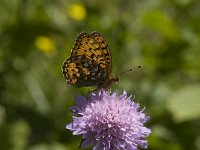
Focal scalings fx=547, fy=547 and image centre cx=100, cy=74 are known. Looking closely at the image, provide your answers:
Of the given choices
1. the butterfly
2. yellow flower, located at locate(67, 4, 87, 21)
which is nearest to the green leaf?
the butterfly

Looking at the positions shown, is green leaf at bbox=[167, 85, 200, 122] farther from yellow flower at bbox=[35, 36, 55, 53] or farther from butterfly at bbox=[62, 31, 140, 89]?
yellow flower at bbox=[35, 36, 55, 53]

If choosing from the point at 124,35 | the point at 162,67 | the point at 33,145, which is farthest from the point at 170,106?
the point at 33,145

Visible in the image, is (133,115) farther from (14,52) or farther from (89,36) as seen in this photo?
(14,52)

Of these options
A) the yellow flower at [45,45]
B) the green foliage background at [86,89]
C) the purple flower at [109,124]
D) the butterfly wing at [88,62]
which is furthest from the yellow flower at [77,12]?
the purple flower at [109,124]

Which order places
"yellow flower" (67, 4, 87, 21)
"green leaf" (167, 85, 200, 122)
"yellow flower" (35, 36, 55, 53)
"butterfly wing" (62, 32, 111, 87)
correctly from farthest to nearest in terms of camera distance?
"yellow flower" (67, 4, 87, 21) → "yellow flower" (35, 36, 55, 53) → "green leaf" (167, 85, 200, 122) → "butterfly wing" (62, 32, 111, 87)

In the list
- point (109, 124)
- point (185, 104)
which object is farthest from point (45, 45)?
point (109, 124)

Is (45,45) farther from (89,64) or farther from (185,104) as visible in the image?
(89,64)

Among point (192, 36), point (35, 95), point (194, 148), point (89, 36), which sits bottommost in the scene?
point (89, 36)
